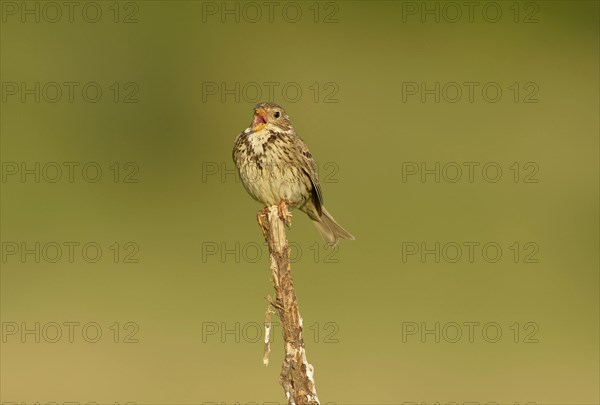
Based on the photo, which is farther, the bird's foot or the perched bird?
the perched bird

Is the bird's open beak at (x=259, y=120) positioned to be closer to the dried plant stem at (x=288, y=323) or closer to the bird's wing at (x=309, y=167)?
the bird's wing at (x=309, y=167)

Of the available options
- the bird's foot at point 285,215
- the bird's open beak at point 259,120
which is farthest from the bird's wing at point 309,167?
the bird's foot at point 285,215

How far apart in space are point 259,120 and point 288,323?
2783 mm

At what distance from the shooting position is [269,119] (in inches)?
331

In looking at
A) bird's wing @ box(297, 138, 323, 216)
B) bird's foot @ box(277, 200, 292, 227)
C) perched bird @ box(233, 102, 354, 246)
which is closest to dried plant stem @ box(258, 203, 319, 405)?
bird's foot @ box(277, 200, 292, 227)

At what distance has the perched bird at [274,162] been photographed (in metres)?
8.20

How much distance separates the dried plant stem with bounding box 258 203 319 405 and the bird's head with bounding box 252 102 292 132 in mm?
1572

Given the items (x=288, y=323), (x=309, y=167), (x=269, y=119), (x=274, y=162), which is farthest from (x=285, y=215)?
(x=288, y=323)

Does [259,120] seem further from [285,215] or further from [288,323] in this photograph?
[288,323]

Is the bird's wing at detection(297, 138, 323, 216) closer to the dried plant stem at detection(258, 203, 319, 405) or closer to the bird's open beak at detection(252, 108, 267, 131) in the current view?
the bird's open beak at detection(252, 108, 267, 131)

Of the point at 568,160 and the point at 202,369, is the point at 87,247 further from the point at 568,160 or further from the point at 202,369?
the point at 568,160

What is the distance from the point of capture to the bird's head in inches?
330

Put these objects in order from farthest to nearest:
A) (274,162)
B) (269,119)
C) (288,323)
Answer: (269,119), (274,162), (288,323)

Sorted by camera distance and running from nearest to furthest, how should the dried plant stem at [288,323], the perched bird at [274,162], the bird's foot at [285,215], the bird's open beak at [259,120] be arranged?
the dried plant stem at [288,323] < the bird's foot at [285,215] < the perched bird at [274,162] < the bird's open beak at [259,120]
